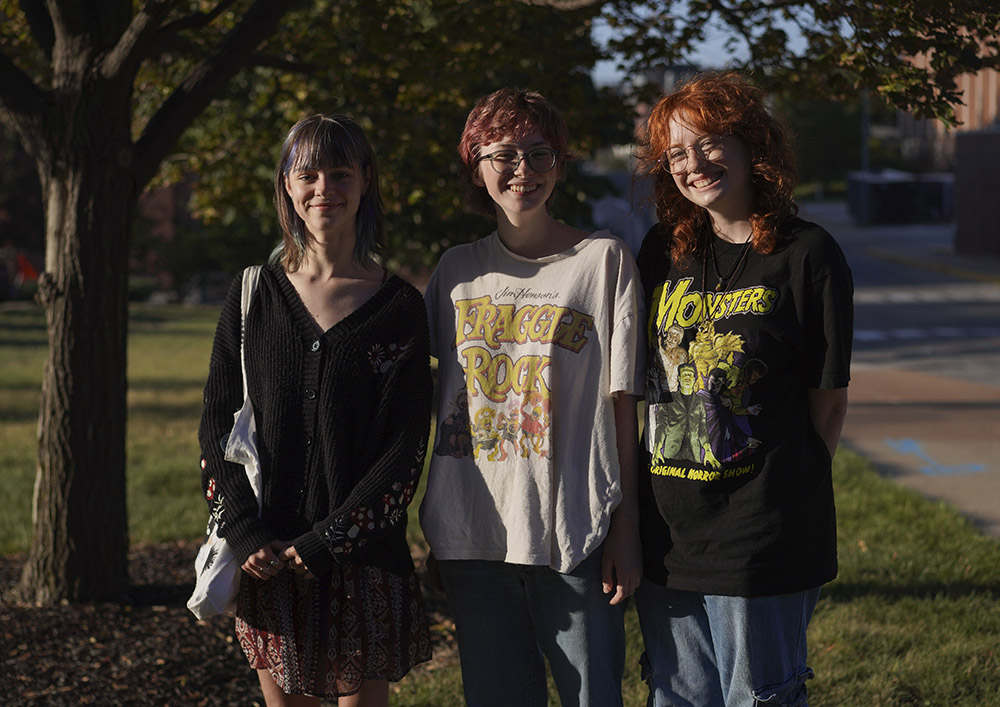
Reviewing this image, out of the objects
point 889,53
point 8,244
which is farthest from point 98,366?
point 8,244

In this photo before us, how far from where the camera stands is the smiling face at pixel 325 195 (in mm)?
2484

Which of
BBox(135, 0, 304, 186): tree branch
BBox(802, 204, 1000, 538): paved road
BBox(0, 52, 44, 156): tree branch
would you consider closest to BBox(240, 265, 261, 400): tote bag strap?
BBox(802, 204, 1000, 538): paved road

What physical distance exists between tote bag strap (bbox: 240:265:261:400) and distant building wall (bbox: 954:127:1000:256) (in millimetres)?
32531

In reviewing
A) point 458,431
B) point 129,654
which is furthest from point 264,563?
→ point 129,654

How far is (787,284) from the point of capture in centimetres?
226

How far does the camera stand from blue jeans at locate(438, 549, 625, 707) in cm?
243

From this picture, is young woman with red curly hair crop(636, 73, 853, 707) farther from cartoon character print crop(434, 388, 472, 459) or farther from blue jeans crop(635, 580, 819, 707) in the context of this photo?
cartoon character print crop(434, 388, 472, 459)

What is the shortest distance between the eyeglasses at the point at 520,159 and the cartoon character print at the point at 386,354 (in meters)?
0.46

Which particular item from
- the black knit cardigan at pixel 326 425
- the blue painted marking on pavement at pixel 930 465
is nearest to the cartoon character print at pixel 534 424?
the black knit cardigan at pixel 326 425

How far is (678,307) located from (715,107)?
0.46 metres

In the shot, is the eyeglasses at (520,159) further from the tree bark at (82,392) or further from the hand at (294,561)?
the tree bark at (82,392)

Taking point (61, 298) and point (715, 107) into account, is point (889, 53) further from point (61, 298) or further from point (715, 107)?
point (61, 298)

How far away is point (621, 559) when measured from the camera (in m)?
2.40

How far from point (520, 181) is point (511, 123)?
0.45ft
